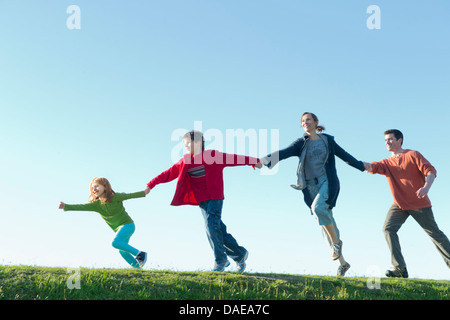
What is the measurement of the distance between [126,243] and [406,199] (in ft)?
19.0

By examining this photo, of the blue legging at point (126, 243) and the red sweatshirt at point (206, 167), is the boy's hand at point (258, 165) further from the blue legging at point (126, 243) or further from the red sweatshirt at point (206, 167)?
the blue legging at point (126, 243)

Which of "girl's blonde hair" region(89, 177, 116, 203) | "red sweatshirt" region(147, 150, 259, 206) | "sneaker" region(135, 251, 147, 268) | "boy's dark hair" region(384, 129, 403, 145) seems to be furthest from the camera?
"boy's dark hair" region(384, 129, 403, 145)

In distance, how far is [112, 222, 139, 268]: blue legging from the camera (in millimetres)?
9016

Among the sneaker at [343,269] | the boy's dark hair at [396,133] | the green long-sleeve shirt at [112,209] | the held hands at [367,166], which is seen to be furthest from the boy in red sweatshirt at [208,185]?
the boy's dark hair at [396,133]

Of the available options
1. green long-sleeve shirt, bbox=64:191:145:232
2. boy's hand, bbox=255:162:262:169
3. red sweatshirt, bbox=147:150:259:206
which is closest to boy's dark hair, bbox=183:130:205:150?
red sweatshirt, bbox=147:150:259:206

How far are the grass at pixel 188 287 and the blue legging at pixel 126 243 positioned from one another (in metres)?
0.98

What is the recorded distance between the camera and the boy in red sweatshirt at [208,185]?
862 centimetres

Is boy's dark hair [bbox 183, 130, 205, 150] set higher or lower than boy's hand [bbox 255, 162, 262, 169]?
higher

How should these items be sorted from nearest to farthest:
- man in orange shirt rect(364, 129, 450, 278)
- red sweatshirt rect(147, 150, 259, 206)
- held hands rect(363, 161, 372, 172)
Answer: red sweatshirt rect(147, 150, 259, 206)
man in orange shirt rect(364, 129, 450, 278)
held hands rect(363, 161, 372, 172)

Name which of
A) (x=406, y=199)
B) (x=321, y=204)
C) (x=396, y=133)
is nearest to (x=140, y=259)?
(x=321, y=204)

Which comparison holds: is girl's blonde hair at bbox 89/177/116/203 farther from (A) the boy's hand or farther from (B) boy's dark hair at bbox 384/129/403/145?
(B) boy's dark hair at bbox 384/129/403/145

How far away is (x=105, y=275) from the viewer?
24.7ft

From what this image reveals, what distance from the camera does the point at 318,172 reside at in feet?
28.6
